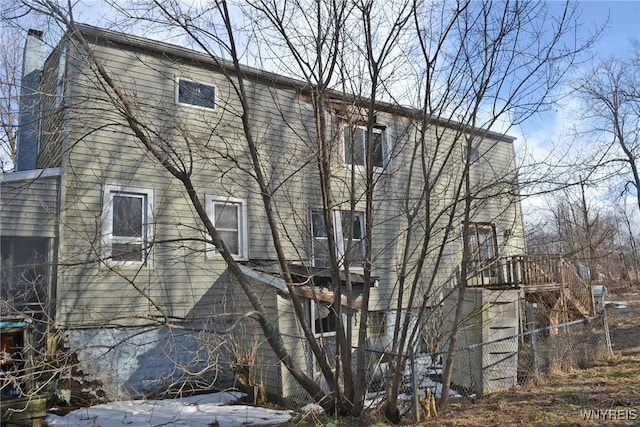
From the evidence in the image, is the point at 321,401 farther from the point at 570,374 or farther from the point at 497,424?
the point at 570,374

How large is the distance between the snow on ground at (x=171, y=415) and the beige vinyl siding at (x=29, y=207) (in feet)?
10.4

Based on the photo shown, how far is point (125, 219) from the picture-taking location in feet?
30.3

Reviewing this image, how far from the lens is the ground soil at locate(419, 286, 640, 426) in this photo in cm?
573

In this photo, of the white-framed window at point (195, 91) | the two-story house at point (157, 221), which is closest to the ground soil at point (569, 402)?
the two-story house at point (157, 221)

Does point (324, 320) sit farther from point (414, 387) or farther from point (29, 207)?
point (29, 207)

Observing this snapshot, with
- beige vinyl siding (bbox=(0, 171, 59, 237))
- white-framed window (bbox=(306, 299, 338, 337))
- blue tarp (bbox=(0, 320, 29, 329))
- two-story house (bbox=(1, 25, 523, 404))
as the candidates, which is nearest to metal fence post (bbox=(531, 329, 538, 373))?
two-story house (bbox=(1, 25, 523, 404))

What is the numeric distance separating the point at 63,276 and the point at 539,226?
8417 millimetres

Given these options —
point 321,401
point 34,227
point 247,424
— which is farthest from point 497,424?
point 34,227

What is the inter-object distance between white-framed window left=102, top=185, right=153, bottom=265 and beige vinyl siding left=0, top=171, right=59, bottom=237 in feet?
2.90

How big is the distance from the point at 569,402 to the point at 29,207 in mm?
9285

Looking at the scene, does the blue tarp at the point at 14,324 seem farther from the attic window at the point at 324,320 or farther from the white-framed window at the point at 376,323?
the white-framed window at the point at 376,323

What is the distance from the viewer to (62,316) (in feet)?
27.7

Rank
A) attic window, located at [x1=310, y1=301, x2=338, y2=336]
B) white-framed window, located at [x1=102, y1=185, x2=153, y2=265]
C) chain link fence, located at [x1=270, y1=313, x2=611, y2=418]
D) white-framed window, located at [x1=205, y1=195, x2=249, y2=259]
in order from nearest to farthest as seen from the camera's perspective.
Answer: chain link fence, located at [x1=270, y1=313, x2=611, y2=418] → white-framed window, located at [x1=102, y1=185, x2=153, y2=265] → attic window, located at [x1=310, y1=301, x2=338, y2=336] → white-framed window, located at [x1=205, y1=195, x2=249, y2=259]

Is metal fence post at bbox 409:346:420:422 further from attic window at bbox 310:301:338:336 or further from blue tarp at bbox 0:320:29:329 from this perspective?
blue tarp at bbox 0:320:29:329
